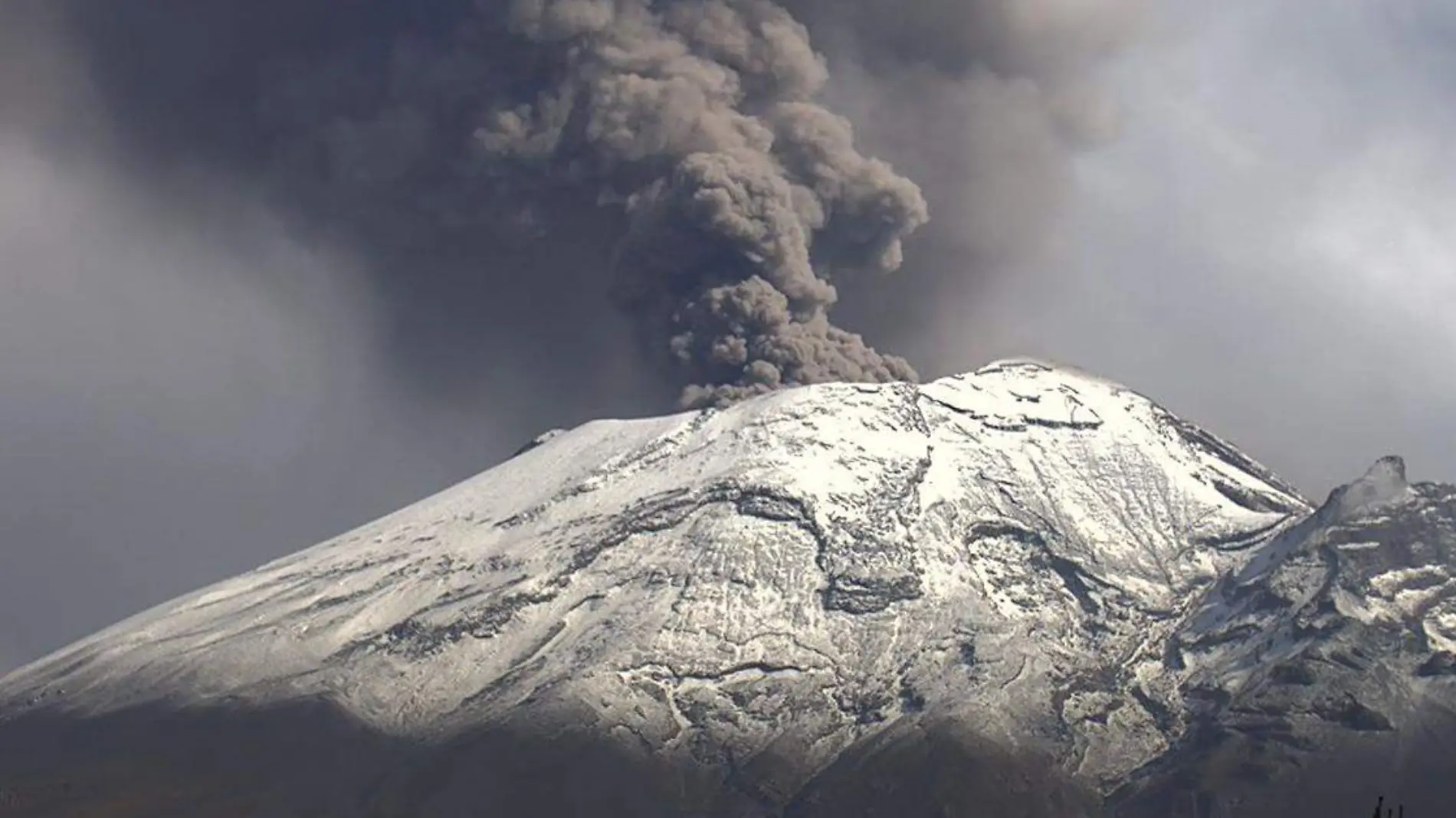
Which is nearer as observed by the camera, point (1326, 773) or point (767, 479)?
point (1326, 773)

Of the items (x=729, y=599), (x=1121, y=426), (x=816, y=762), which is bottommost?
(x=816, y=762)

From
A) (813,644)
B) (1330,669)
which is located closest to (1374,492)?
(1330,669)

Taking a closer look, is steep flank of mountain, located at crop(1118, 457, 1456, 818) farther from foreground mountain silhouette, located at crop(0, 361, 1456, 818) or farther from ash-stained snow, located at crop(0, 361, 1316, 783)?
ash-stained snow, located at crop(0, 361, 1316, 783)

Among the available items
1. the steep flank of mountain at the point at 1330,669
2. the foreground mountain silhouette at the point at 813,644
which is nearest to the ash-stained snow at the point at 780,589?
the foreground mountain silhouette at the point at 813,644

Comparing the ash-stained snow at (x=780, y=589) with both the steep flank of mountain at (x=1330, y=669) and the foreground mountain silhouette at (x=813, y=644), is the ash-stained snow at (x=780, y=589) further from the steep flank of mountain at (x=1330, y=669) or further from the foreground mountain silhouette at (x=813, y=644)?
the steep flank of mountain at (x=1330, y=669)

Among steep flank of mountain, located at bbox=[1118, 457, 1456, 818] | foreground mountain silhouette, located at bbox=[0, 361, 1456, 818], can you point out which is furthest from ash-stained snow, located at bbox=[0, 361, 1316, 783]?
steep flank of mountain, located at bbox=[1118, 457, 1456, 818]

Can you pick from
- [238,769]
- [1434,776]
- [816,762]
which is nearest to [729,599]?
Result: [816,762]

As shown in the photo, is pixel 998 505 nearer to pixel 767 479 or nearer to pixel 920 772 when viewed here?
pixel 767 479
